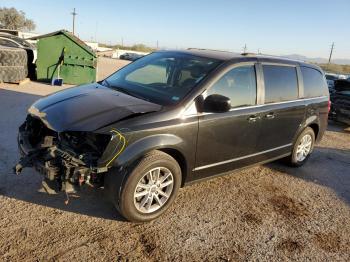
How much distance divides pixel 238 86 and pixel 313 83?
7.21ft

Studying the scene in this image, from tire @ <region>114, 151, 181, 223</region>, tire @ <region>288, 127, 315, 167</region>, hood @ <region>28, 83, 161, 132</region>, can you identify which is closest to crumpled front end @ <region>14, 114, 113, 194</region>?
hood @ <region>28, 83, 161, 132</region>

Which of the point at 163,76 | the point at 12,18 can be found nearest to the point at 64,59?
the point at 163,76

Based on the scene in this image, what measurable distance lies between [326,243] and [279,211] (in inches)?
28.3

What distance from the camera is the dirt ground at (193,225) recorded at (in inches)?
126

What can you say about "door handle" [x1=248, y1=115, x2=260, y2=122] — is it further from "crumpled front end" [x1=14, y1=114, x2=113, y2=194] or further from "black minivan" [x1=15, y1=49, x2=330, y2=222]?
"crumpled front end" [x1=14, y1=114, x2=113, y2=194]

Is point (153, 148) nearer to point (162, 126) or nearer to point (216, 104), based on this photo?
point (162, 126)

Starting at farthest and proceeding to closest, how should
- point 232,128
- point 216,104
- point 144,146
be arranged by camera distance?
point 232,128 → point 216,104 → point 144,146

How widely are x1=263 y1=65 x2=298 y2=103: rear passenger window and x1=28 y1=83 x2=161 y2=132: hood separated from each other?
5.98ft

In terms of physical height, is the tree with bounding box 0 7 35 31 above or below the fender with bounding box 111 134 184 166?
above

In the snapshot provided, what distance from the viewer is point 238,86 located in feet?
14.2

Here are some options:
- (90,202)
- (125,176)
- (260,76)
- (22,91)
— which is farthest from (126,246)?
(22,91)

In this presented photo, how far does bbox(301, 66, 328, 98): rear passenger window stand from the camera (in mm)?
5613

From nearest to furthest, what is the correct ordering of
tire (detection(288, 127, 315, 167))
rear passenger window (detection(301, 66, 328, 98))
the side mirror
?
1. the side mirror
2. rear passenger window (detection(301, 66, 328, 98))
3. tire (detection(288, 127, 315, 167))

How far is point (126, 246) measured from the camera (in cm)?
326
